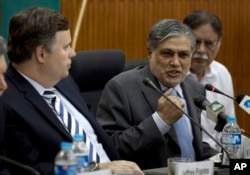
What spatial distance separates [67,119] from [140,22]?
9.50 feet

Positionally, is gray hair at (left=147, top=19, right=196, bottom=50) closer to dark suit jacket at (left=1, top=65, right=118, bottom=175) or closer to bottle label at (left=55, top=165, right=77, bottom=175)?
dark suit jacket at (left=1, top=65, right=118, bottom=175)

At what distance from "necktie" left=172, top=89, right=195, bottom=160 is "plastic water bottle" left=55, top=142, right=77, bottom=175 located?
1.43 meters

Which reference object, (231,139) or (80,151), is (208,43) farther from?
(80,151)

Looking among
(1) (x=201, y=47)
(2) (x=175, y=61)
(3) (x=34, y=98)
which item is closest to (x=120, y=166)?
(3) (x=34, y=98)

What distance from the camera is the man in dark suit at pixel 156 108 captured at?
3408 millimetres

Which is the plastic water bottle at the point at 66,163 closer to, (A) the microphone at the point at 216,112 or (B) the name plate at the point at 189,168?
(B) the name plate at the point at 189,168

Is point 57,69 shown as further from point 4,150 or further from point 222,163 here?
point 222,163

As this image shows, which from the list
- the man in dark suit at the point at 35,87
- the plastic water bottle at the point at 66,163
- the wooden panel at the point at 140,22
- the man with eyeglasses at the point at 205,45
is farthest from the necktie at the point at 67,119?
the wooden panel at the point at 140,22

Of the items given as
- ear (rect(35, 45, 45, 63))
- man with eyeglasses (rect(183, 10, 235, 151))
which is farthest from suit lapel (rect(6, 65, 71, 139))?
man with eyeglasses (rect(183, 10, 235, 151))

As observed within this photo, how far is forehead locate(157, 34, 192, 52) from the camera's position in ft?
11.9

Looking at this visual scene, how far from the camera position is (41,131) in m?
2.95

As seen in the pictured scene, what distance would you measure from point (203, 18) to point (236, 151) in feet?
5.12

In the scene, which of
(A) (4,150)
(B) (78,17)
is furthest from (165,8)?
(A) (4,150)

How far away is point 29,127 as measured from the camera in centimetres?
293
